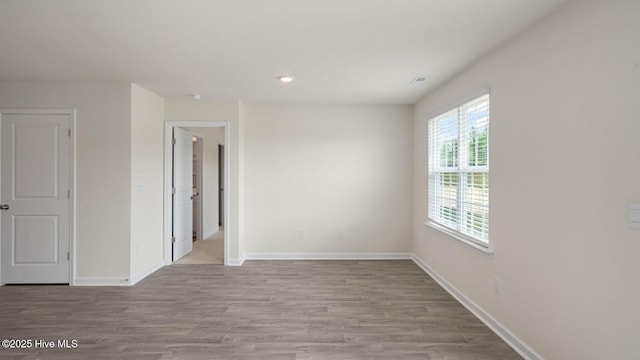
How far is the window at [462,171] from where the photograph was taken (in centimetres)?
296

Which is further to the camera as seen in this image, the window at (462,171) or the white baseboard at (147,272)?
the white baseboard at (147,272)

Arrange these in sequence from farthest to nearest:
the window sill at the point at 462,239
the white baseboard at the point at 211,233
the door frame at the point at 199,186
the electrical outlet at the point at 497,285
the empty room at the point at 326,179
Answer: the white baseboard at the point at 211,233, the door frame at the point at 199,186, the window sill at the point at 462,239, the electrical outlet at the point at 497,285, the empty room at the point at 326,179

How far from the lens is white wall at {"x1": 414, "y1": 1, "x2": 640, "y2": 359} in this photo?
Answer: 160cm

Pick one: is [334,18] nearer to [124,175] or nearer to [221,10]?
[221,10]

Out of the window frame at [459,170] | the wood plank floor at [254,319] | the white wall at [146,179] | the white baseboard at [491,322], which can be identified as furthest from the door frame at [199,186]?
the white baseboard at [491,322]

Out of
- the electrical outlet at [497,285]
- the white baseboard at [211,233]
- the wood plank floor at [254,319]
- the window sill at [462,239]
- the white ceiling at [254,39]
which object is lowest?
the wood plank floor at [254,319]

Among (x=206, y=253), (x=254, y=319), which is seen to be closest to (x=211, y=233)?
(x=206, y=253)

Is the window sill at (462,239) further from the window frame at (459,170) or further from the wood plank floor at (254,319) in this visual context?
the wood plank floor at (254,319)

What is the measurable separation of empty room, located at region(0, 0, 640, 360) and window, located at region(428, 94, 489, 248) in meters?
0.03

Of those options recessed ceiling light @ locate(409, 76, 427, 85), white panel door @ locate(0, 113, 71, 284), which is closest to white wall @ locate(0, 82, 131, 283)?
white panel door @ locate(0, 113, 71, 284)

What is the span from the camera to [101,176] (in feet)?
12.4

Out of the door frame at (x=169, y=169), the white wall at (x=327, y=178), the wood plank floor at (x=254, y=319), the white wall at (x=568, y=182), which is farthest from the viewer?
the white wall at (x=327, y=178)

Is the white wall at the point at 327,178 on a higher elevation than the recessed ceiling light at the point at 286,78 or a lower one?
lower

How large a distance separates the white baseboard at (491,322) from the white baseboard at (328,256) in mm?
913
